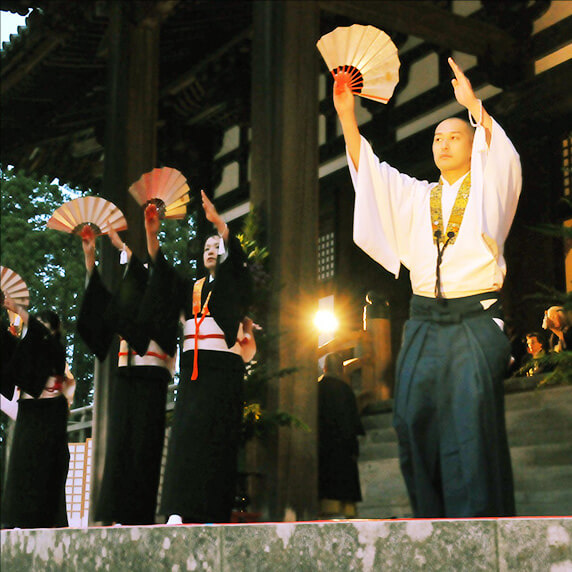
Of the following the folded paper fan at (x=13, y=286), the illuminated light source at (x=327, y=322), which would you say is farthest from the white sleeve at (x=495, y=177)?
the illuminated light source at (x=327, y=322)

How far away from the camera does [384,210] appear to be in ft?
16.0

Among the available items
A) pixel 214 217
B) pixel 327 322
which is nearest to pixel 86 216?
pixel 214 217

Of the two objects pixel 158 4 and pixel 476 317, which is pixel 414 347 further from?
pixel 158 4

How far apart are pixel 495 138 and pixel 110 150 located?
17.9 feet

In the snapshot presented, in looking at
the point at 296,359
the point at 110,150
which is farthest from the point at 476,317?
the point at 110,150

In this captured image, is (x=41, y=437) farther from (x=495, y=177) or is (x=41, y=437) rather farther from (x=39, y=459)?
(x=495, y=177)

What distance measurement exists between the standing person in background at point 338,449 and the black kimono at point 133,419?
2.16m

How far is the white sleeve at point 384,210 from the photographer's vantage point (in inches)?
190

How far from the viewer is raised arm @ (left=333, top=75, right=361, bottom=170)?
15.4 feet

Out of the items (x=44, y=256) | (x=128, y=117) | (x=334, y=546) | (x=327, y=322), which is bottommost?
(x=334, y=546)

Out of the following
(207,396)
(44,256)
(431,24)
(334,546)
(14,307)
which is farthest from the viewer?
(44,256)

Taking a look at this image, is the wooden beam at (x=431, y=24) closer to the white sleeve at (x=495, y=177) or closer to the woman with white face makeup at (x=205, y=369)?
the woman with white face makeup at (x=205, y=369)

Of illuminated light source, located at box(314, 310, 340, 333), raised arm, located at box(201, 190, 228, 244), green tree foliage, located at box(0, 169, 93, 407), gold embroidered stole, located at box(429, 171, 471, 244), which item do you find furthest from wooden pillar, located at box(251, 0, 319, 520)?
illuminated light source, located at box(314, 310, 340, 333)

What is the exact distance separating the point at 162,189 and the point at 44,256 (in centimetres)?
825
